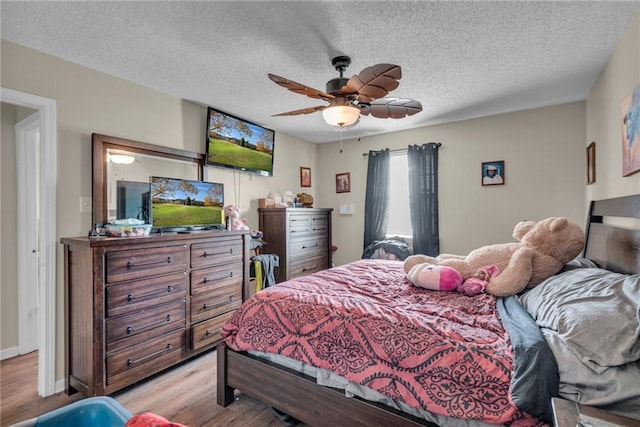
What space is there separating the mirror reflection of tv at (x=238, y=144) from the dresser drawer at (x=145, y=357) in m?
1.84

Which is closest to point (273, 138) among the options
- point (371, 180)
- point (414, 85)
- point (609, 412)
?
point (371, 180)

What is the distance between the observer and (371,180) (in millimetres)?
4516

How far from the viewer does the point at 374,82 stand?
1848mm

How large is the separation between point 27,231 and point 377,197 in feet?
13.3

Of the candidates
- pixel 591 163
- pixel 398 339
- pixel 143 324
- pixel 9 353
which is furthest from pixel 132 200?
pixel 591 163

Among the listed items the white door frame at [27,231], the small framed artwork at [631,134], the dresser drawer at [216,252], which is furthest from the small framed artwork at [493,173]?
the white door frame at [27,231]

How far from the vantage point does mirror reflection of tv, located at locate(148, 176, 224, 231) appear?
2615 millimetres

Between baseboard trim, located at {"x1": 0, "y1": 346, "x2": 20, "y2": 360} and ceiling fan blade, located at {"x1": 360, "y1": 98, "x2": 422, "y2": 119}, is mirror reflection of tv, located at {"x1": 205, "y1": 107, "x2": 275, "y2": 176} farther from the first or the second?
baseboard trim, located at {"x1": 0, "y1": 346, "x2": 20, "y2": 360}

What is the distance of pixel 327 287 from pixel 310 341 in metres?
0.51

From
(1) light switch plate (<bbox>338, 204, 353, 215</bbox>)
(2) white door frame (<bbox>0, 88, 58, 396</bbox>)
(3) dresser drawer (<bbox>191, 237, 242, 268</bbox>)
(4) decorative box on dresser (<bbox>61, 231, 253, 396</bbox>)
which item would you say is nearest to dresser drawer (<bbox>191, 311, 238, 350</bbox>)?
(4) decorative box on dresser (<bbox>61, 231, 253, 396</bbox>)

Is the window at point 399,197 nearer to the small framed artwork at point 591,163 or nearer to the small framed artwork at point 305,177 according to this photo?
the small framed artwork at point 305,177

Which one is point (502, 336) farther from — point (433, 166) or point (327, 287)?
point (433, 166)

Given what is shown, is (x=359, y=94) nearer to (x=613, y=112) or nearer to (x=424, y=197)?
(x=613, y=112)

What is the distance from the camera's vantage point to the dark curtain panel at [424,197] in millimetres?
4016
